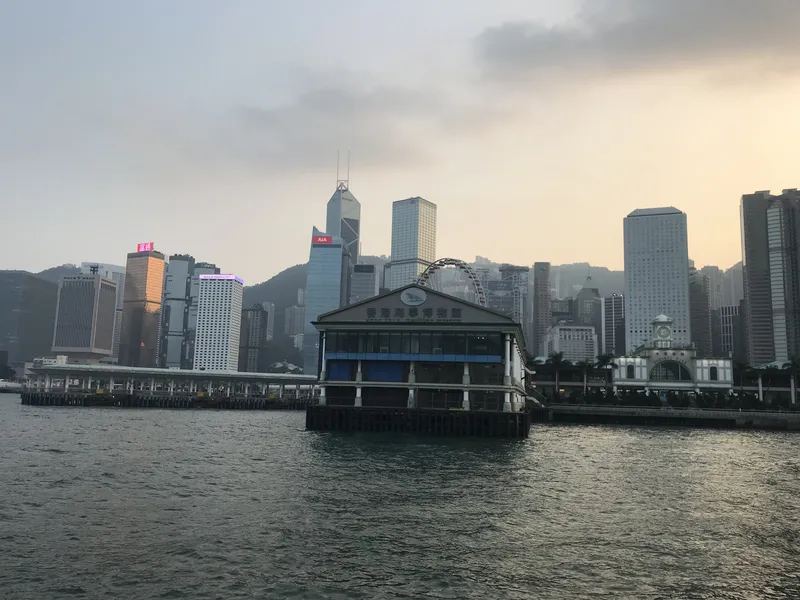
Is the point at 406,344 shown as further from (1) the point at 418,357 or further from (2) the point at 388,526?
(2) the point at 388,526

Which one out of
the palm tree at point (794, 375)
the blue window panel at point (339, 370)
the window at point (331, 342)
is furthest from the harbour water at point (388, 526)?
the palm tree at point (794, 375)

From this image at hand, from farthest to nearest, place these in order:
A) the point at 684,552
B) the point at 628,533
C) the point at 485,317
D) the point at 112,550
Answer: the point at 485,317 < the point at 628,533 < the point at 684,552 < the point at 112,550

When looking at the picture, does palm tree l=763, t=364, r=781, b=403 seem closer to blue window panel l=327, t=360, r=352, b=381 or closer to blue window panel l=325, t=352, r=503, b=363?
blue window panel l=325, t=352, r=503, b=363

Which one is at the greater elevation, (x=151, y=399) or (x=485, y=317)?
(x=485, y=317)

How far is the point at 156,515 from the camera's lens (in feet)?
115

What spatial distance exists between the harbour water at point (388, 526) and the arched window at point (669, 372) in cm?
12777

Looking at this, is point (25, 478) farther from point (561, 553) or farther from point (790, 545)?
point (790, 545)

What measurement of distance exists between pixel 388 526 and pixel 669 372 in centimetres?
17097

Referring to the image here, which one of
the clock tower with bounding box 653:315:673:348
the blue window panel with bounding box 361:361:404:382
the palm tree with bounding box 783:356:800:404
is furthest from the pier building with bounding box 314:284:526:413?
the clock tower with bounding box 653:315:673:348

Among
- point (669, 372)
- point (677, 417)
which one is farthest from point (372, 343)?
point (669, 372)

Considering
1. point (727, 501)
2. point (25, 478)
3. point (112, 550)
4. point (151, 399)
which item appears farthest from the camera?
point (151, 399)

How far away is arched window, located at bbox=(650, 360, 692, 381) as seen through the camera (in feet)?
608

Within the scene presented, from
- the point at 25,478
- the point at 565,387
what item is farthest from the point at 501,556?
the point at 565,387

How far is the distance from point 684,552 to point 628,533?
3713mm
